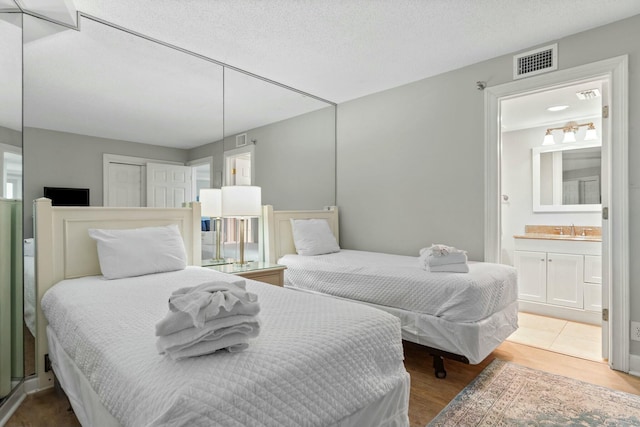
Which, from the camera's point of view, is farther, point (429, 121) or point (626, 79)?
point (429, 121)

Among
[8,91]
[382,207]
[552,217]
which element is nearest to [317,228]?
[382,207]

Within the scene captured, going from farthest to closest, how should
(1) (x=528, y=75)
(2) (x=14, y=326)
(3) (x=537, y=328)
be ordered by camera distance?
(3) (x=537, y=328), (1) (x=528, y=75), (2) (x=14, y=326)

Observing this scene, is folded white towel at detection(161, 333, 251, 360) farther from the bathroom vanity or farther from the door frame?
the bathroom vanity

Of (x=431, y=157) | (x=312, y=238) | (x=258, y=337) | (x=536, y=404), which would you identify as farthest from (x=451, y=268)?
(x=258, y=337)

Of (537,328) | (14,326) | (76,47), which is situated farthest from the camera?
(537,328)

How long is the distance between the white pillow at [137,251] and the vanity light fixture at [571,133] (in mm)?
4456

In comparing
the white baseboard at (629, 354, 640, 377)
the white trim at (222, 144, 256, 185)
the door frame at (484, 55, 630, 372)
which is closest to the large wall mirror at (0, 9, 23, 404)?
the white trim at (222, 144, 256, 185)

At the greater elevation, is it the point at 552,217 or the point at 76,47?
the point at 76,47

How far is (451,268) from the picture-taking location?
98.8 inches

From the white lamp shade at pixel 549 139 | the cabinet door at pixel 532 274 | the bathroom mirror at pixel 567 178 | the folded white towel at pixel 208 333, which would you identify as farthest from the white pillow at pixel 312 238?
the white lamp shade at pixel 549 139

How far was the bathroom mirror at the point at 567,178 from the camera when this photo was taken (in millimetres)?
4012

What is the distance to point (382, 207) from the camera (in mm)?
3844

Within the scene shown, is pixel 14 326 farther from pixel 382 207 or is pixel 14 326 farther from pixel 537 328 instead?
pixel 537 328

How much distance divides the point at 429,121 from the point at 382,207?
1020 millimetres
